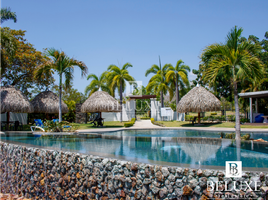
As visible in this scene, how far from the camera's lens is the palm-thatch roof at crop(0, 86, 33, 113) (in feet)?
51.5

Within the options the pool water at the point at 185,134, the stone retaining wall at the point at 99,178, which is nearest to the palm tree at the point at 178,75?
the pool water at the point at 185,134

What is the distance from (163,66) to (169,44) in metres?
9.35

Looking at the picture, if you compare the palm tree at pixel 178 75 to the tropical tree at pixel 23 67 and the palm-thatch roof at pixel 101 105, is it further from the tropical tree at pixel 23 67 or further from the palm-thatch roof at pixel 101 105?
the tropical tree at pixel 23 67

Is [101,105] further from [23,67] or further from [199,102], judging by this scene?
[23,67]

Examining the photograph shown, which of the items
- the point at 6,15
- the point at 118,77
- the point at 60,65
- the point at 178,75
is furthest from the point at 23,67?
the point at 178,75

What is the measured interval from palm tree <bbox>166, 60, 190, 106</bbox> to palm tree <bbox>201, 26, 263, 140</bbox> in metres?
15.4

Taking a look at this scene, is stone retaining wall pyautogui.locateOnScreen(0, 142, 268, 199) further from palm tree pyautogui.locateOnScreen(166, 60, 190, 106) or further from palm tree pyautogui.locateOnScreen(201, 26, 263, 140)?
palm tree pyautogui.locateOnScreen(166, 60, 190, 106)

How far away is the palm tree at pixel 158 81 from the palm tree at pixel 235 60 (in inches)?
628

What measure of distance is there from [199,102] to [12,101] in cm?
1412

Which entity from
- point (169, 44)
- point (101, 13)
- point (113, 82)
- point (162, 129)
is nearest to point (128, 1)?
point (101, 13)

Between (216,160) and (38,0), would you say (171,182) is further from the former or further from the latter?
(38,0)

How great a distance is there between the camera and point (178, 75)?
2608 centimetres

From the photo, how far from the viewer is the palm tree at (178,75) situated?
24.7 metres

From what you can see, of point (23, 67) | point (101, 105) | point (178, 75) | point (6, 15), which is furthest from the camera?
point (178, 75)
